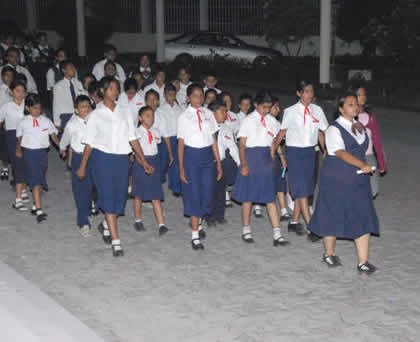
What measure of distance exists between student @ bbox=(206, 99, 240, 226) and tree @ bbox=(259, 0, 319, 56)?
17.8 meters

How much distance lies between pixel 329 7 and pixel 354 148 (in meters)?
14.9

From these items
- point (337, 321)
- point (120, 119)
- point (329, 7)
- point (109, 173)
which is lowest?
point (337, 321)

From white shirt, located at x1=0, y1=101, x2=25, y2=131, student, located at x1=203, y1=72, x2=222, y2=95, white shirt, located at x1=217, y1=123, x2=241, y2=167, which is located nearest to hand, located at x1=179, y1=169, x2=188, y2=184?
white shirt, located at x1=217, y1=123, x2=241, y2=167

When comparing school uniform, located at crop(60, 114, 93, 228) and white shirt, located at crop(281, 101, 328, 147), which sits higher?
white shirt, located at crop(281, 101, 328, 147)

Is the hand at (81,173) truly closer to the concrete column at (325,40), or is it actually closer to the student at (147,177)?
the student at (147,177)

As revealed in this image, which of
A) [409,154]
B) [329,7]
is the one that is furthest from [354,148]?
[329,7]

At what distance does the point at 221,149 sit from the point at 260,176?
0.89m

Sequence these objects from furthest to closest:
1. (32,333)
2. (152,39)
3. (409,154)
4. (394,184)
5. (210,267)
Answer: (152,39)
(409,154)
(394,184)
(210,267)
(32,333)

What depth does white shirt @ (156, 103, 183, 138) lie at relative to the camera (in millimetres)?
9980

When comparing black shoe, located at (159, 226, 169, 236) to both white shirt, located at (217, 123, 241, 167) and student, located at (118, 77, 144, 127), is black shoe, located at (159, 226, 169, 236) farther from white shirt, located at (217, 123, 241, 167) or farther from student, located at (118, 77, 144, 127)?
student, located at (118, 77, 144, 127)

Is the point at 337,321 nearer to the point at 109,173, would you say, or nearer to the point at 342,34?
the point at 109,173

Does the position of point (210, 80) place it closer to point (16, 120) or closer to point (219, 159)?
point (219, 159)

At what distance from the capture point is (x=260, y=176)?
317 inches

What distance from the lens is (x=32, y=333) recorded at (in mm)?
5742
